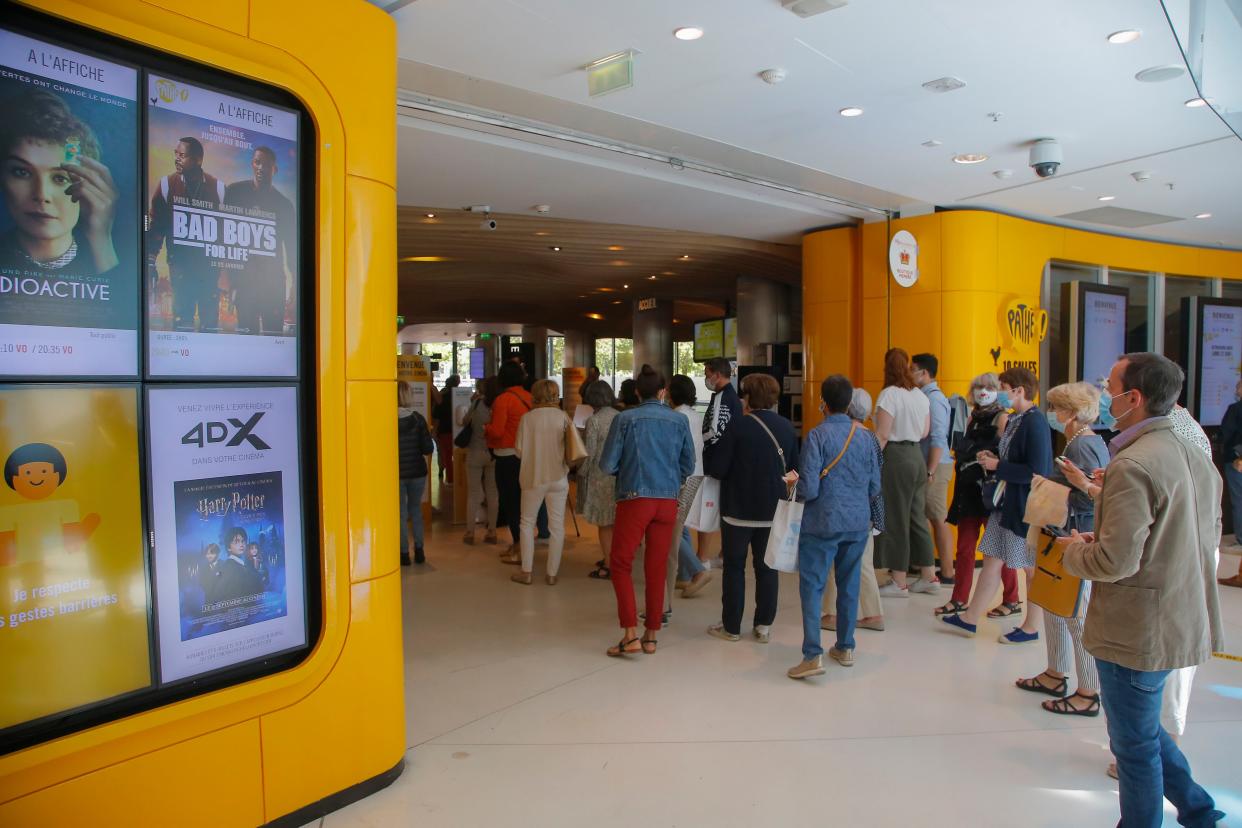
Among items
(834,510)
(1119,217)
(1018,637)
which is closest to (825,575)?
(834,510)

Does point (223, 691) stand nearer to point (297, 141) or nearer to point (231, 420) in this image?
point (231, 420)

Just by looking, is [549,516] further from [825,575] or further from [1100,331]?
[1100,331]

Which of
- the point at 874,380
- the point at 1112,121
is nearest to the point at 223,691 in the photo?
the point at 1112,121

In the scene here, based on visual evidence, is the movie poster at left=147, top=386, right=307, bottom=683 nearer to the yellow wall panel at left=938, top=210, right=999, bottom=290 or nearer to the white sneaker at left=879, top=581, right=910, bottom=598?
the white sneaker at left=879, top=581, right=910, bottom=598

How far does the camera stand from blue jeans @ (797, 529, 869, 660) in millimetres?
4289

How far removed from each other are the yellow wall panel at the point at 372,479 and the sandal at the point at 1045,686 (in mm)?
3286

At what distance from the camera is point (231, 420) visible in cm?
261

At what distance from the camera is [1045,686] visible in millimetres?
4117

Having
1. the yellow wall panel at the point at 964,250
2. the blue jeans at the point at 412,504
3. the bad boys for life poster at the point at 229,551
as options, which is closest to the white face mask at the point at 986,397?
the yellow wall panel at the point at 964,250

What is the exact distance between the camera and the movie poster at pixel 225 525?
2.45 metres

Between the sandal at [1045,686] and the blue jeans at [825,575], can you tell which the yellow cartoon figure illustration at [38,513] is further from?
the sandal at [1045,686]

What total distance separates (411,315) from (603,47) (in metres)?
16.6

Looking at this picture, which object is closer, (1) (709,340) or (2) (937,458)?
(2) (937,458)

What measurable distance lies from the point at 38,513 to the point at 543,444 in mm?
3955
